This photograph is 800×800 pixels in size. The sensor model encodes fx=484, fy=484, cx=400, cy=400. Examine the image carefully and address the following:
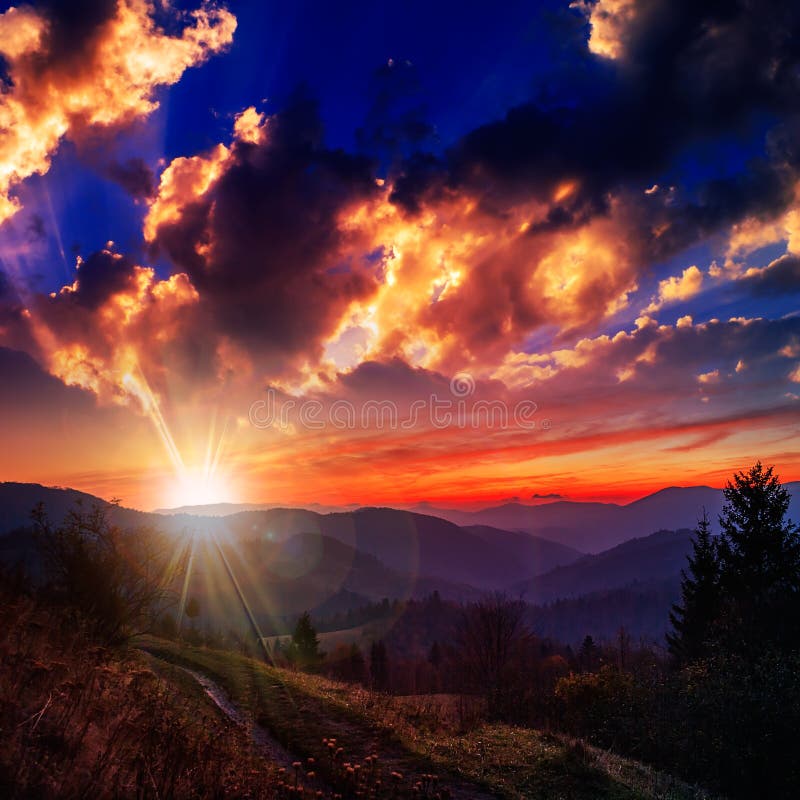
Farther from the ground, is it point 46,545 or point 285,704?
point 46,545

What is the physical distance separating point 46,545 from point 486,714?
19634 mm

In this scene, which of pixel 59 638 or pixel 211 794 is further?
pixel 59 638

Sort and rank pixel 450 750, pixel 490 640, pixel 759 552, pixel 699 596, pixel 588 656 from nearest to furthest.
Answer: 1. pixel 450 750
2. pixel 759 552
3. pixel 699 596
4. pixel 490 640
5. pixel 588 656

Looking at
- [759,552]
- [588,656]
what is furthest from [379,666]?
[759,552]

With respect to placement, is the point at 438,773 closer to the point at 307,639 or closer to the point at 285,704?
the point at 285,704

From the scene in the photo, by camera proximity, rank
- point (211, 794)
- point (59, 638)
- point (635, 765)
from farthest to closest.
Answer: point (635, 765) → point (59, 638) → point (211, 794)

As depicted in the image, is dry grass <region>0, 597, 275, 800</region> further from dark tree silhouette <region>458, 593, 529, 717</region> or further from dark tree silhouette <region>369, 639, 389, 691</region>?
dark tree silhouette <region>369, 639, 389, 691</region>

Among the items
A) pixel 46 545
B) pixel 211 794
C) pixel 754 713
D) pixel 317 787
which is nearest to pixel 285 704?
pixel 317 787

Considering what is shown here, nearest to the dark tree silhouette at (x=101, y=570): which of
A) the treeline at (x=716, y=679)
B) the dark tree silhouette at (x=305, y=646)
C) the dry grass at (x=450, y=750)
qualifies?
the dry grass at (x=450, y=750)

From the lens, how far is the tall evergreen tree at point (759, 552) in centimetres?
2444

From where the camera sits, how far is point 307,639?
64938 millimetres

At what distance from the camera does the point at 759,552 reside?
31750mm

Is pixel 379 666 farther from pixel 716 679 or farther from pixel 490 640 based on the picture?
pixel 716 679

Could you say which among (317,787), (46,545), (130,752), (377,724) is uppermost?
(46,545)
